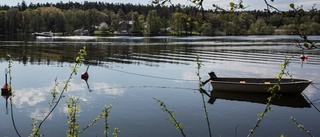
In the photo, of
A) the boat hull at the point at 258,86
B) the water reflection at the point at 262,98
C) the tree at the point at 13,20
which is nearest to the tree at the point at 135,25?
the tree at the point at 13,20

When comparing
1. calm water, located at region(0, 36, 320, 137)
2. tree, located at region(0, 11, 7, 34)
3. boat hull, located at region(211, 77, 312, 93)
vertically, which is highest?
tree, located at region(0, 11, 7, 34)

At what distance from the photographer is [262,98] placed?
25031 millimetres

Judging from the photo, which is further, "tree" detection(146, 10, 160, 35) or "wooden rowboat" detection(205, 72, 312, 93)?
"tree" detection(146, 10, 160, 35)

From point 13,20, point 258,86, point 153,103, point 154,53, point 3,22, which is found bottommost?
point 153,103

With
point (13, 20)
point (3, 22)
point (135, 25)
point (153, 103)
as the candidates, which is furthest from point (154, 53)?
point (3, 22)

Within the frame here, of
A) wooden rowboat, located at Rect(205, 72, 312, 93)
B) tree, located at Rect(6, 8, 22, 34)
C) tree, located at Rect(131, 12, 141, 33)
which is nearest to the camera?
wooden rowboat, located at Rect(205, 72, 312, 93)

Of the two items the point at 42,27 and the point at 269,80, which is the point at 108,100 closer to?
the point at 269,80

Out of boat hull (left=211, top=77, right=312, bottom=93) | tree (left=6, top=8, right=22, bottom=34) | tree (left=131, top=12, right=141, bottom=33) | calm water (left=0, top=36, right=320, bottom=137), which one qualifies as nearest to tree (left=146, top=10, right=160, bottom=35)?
tree (left=131, top=12, right=141, bottom=33)

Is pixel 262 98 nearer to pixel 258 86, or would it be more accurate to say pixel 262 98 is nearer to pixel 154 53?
pixel 258 86

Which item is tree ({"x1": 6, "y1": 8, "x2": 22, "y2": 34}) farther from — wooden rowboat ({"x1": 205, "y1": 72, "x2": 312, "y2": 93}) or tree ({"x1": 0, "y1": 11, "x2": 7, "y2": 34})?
wooden rowboat ({"x1": 205, "y1": 72, "x2": 312, "y2": 93})

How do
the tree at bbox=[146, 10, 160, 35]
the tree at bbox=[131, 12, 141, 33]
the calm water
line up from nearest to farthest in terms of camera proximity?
1. the calm water
2. the tree at bbox=[146, 10, 160, 35]
3. the tree at bbox=[131, 12, 141, 33]

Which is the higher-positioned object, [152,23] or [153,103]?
[152,23]

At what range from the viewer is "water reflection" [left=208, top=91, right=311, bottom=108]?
23.6 meters

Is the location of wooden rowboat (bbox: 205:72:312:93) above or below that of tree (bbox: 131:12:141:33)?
below
